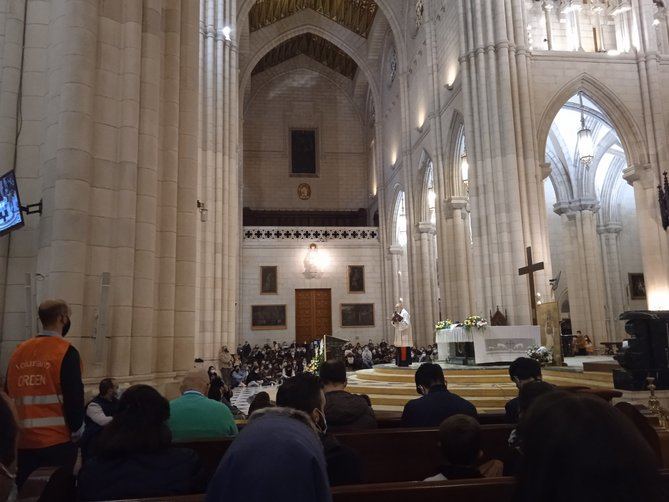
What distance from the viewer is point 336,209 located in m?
30.9

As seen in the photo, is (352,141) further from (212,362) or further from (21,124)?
(21,124)

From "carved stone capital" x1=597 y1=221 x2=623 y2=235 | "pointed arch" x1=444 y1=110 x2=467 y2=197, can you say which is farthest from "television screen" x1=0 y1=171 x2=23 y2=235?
"carved stone capital" x1=597 y1=221 x2=623 y2=235

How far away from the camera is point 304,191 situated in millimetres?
30531

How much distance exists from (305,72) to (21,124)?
27.3m

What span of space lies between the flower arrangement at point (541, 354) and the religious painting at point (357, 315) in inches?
576

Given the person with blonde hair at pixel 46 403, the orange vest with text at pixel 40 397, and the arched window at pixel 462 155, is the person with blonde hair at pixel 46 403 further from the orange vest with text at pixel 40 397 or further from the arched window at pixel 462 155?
the arched window at pixel 462 155

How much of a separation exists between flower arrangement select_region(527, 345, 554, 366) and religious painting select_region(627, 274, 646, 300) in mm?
12662

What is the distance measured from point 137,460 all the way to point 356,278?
24660 millimetres

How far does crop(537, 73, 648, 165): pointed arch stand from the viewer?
1584cm

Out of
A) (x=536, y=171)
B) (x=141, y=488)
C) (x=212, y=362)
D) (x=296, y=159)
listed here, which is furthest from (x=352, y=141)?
(x=141, y=488)

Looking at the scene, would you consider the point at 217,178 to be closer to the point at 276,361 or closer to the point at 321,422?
the point at 276,361

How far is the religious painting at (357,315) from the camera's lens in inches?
1027

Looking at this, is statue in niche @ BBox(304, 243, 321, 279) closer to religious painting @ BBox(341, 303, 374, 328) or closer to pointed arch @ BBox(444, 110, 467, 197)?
religious painting @ BBox(341, 303, 374, 328)

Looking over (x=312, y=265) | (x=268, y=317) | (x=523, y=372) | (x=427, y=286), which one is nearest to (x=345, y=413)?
(x=523, y=372)
